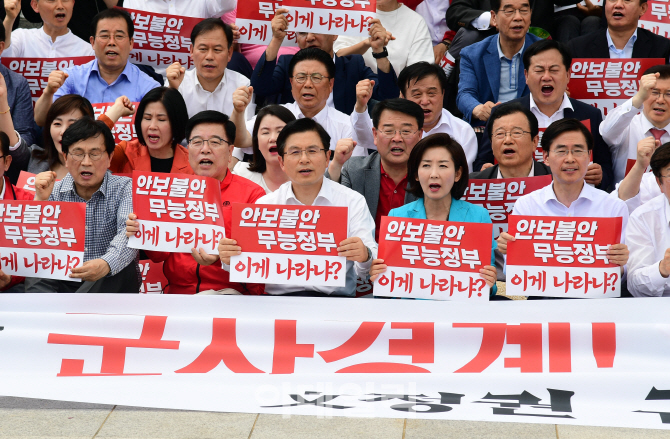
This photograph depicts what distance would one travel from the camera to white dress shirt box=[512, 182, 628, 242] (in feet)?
18.3

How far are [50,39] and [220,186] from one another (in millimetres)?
3468

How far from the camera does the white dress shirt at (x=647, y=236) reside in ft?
17.5

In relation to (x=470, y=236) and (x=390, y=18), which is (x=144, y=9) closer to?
(x=390, y=18)

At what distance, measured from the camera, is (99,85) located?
7.69m

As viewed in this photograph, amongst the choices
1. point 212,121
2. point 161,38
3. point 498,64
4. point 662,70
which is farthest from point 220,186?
point 662,70

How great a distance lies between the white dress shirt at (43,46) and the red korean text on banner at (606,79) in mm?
4610

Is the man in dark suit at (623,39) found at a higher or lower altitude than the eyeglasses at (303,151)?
higher

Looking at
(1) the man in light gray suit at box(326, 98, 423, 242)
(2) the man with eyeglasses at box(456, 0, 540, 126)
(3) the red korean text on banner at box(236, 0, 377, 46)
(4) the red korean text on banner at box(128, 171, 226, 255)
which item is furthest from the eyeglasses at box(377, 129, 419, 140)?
(2) the man with eyeglasses at box(456, 0, 540, 126)

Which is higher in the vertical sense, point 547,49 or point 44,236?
point 547,49

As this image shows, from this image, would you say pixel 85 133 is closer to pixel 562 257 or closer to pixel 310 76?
pixel 310 76

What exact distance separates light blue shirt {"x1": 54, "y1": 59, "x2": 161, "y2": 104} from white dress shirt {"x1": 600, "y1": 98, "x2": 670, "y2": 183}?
4004mm

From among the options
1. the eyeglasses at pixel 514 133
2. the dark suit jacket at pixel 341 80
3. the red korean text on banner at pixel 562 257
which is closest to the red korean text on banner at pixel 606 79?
the eyeglasses at pixel 514 133

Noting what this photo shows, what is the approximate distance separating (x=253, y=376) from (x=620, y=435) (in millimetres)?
2015

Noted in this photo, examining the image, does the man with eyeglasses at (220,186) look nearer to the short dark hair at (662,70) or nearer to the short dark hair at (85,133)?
the short dark hair at (85,133)
